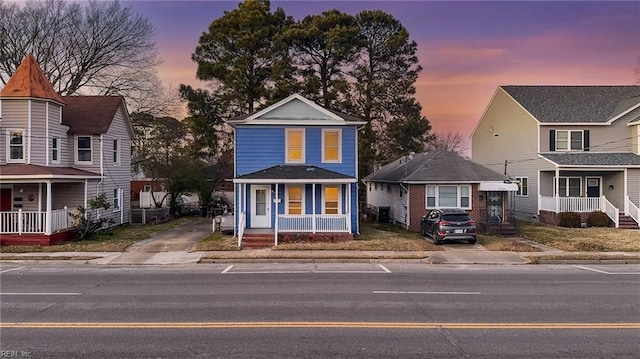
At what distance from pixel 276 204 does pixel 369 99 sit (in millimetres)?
19335

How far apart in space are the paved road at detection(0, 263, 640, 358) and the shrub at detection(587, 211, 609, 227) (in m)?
16.1

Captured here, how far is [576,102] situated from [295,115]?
22912 millimetres

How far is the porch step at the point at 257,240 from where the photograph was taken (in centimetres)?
2204

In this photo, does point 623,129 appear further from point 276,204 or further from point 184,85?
point 184,85

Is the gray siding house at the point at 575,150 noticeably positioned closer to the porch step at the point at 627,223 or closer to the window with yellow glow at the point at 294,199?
the porch step at the point at 627,223

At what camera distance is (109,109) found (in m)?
30.4

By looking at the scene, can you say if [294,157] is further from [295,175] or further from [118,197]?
[118,197]

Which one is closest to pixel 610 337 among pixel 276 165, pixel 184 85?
pixel 276 165

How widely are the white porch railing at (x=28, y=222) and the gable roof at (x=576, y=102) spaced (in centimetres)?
2990

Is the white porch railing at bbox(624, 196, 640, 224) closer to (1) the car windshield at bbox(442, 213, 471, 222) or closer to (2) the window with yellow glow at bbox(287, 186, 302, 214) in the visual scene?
(1) the car windshield at bbox(442, 213, 471, 222)

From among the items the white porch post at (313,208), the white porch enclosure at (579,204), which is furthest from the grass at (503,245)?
the white porch enclosure at (579,204)

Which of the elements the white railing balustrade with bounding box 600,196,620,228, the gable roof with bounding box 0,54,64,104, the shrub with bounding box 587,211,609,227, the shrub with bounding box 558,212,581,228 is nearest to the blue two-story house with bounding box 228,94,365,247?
the gable roof with bounding box 0,54,64,104

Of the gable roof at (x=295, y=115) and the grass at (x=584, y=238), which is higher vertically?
the gable roof at (x=295, y=115)

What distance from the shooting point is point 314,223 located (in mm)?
23359
